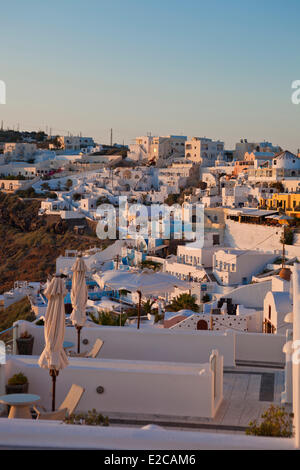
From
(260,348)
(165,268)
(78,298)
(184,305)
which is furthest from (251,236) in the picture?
(78,298)

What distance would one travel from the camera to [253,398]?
279 inches

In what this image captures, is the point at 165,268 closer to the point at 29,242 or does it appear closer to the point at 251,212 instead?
the point at 251,212

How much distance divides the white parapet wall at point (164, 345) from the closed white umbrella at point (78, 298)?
0.33 metres

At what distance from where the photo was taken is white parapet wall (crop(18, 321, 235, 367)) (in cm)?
825

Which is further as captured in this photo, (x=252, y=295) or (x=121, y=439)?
(x=252, y=295)

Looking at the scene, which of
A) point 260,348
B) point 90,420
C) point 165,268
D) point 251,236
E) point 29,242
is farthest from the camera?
point 29,242

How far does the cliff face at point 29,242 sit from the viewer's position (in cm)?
4347

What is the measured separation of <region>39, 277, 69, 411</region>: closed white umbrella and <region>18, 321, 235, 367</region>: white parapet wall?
84.4 inches

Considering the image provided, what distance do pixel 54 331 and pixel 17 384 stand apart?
1.17 metres

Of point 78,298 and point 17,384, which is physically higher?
point 78,298

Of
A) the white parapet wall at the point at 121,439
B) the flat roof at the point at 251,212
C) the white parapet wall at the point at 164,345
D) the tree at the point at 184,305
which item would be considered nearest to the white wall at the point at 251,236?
the flat roof at the point at 251,212

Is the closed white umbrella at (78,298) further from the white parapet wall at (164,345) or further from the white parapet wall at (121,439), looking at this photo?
the white parapet wall at (121,439)

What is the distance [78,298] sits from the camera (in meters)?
8.60
